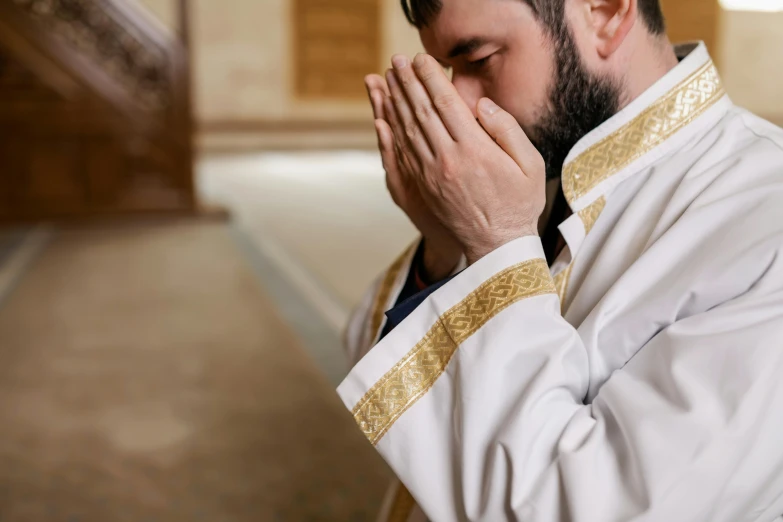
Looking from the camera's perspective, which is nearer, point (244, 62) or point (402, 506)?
point (402, 506)

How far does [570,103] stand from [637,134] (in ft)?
0.36

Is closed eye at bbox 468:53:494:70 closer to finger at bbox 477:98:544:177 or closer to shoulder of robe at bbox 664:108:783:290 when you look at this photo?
finger at bbox 477:98:544:177

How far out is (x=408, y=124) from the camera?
3.79 feet

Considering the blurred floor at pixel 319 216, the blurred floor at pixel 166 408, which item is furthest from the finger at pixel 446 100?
the blurred floor at pixel 319 216

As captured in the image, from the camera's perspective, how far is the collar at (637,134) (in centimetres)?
120

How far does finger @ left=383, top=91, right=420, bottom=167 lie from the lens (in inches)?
46.3

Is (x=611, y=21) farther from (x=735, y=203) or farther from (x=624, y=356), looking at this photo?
(x=624, y=356)

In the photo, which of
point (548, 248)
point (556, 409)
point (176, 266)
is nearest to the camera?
point (556, 409)

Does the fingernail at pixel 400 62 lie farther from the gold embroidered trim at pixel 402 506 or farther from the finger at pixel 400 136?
the gold embroidered trim at pixel 402 506

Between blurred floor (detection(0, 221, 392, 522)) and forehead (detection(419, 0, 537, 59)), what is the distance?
1513 mm

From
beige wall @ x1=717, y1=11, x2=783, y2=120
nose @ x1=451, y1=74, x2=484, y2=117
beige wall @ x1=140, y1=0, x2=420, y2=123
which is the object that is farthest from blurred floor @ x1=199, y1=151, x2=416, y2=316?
beige wall @ x1=717, y1=11, x2=783, y2=120

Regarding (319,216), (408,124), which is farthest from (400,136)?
(319,216)

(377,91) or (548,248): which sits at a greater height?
(377,91)

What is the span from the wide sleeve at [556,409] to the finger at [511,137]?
106 mm
